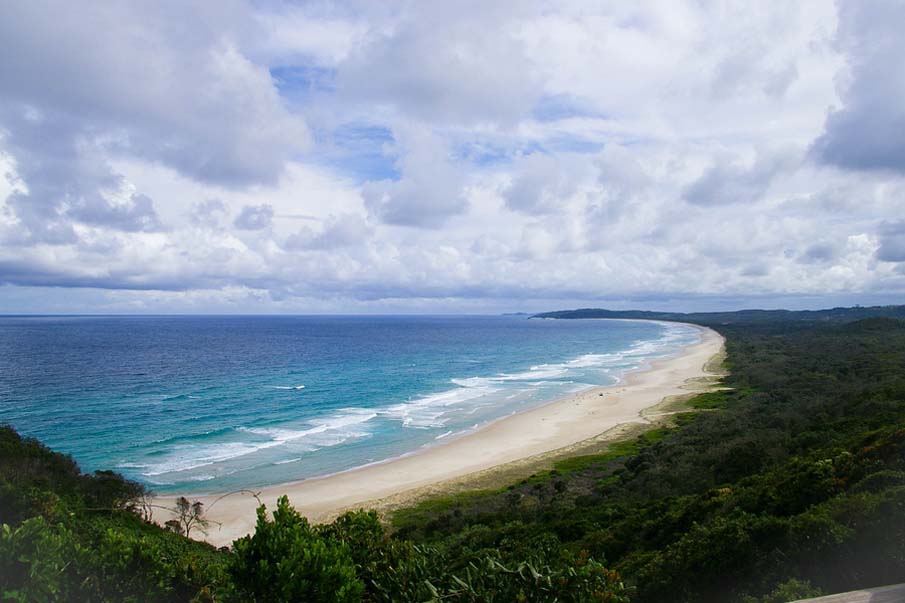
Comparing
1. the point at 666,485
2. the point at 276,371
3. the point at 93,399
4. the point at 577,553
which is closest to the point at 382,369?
the point at 276,371

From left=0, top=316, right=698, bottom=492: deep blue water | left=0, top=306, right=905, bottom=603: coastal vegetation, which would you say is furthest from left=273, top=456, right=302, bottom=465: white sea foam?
left=0, top=306, right=905, bottom=603: coastal vegetation

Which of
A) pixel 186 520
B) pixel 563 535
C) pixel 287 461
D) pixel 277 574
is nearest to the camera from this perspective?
pixel 277 574

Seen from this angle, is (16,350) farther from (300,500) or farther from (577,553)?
(577,553)

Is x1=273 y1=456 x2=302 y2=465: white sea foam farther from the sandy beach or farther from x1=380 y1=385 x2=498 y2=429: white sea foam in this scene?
x1=380 y1=385 x2=498 y2=429: white sea foam

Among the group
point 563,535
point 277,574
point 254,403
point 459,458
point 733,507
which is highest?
point 277,574

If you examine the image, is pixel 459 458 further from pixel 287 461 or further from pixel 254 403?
pixel 254 403

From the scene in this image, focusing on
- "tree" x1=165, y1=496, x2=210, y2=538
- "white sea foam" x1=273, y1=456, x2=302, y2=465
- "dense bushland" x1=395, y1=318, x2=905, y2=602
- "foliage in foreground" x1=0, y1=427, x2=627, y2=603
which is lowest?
"white sea foam" x1=273, y1=456, x2=302, y2=465

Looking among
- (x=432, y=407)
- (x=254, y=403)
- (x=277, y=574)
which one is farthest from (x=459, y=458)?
(x=277, y=574)
